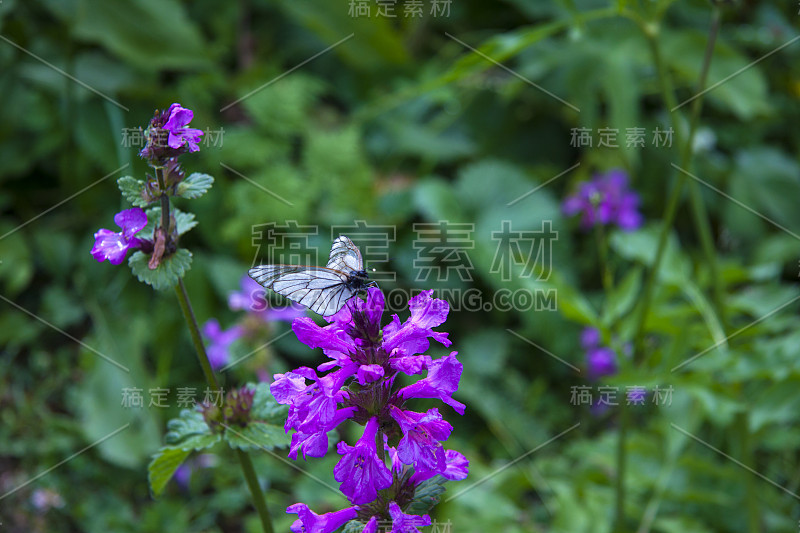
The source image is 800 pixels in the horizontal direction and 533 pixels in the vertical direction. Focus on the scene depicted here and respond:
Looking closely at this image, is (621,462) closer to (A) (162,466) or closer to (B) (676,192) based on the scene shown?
(B) (676,192)

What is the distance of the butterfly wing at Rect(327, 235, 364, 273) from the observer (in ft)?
2.78

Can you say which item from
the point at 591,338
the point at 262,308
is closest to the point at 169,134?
the point at 262,308

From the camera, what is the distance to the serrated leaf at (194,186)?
2.86 feet

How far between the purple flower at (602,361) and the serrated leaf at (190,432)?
1651mm

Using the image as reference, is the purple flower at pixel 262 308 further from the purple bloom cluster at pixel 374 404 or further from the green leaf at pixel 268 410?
the purple bloom cluster at pixel 374 404

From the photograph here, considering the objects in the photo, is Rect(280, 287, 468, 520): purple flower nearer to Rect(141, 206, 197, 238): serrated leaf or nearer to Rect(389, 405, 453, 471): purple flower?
Rect(389, 405, 453, 471): purple flower

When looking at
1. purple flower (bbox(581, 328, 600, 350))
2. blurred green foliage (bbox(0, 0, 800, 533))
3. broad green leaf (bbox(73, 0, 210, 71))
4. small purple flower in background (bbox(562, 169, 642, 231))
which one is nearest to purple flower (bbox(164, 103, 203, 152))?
blurred green foliage (bbox(0, 0, 800, 533))

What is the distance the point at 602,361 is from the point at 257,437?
65.1 inches

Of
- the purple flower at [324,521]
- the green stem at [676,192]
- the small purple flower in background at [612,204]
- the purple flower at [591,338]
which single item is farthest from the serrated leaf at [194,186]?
the purple flower at [591,338]

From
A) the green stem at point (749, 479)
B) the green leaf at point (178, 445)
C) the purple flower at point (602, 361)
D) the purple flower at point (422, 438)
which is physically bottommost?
the purple flower at point (602, 361)

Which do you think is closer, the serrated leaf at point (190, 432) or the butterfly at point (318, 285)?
the butterfly at point (318, 285)

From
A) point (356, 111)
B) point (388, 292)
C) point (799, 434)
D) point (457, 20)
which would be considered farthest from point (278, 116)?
point (799, 434)

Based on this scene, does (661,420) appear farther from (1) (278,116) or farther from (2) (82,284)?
(2) (82,284)

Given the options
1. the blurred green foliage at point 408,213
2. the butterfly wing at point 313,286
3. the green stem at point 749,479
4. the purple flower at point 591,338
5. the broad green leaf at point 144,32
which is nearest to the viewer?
the butterfly wing at point 313,286
